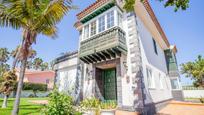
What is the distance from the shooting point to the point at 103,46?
9133 millimetres

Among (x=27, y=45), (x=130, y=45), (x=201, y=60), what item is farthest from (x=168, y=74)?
(x=27, y=45)

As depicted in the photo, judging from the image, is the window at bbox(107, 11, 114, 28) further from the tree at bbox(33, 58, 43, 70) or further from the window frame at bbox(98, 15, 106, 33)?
the tree at bbox(33, 58, 43, 70)

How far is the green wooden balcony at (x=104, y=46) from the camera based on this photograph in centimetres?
866

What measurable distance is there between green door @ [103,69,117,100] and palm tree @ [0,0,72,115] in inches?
228

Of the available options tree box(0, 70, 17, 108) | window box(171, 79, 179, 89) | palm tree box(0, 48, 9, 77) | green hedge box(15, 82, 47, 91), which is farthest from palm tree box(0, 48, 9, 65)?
window box(171, 79, 179, 89)

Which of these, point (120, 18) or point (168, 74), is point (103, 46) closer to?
point (120, 18)

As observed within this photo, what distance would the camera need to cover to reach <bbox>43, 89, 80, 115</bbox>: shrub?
5.03m

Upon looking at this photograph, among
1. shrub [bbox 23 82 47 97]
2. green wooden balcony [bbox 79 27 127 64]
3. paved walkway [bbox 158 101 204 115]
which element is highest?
green wooden balcony [bbox 79 27 127 64]

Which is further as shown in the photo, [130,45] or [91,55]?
[91,55]

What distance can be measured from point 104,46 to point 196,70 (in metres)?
28.8

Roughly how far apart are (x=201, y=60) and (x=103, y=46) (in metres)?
30.3

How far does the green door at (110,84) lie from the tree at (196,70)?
2544 centimetres

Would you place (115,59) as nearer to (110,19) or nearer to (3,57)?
(110,19)

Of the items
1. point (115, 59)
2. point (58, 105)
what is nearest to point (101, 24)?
point (115, 59)
